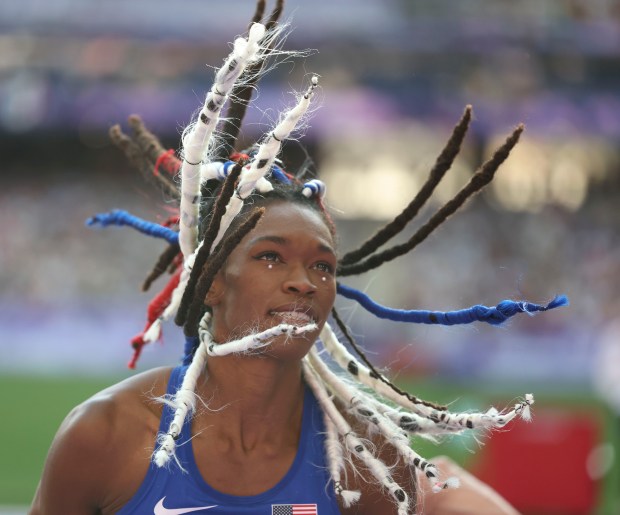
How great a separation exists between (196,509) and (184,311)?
0.66m

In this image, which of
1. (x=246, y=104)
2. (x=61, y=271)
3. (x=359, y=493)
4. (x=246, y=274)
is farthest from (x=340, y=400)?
(x=61, y=271)

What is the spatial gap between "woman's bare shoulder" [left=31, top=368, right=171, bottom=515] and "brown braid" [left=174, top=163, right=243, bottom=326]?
15.7 inches

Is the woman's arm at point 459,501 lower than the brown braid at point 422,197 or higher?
lower

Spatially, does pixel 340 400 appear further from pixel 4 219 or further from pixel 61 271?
pixel 4 219

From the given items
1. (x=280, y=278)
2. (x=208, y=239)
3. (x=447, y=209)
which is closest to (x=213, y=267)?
(x=208, y=239)

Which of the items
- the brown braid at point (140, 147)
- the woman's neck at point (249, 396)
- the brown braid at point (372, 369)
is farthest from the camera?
the brown braid at point (140, 147)

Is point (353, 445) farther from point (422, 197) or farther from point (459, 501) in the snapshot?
point (422, 197)

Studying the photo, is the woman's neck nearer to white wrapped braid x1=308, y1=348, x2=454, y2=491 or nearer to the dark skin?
the dark skin

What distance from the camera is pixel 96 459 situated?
3115 mm

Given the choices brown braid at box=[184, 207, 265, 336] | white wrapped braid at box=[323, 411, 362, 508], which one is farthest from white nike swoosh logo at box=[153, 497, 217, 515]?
brown braid at box=[184, 207, 265, 336]

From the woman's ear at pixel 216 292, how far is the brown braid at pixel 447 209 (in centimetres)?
54

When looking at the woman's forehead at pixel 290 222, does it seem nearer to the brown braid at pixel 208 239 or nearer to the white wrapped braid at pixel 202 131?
the brown braid at pixel 208 239

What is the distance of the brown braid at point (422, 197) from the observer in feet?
11.0

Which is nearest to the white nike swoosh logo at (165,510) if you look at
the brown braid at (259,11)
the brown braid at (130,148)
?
the brown braid at (130,148)
